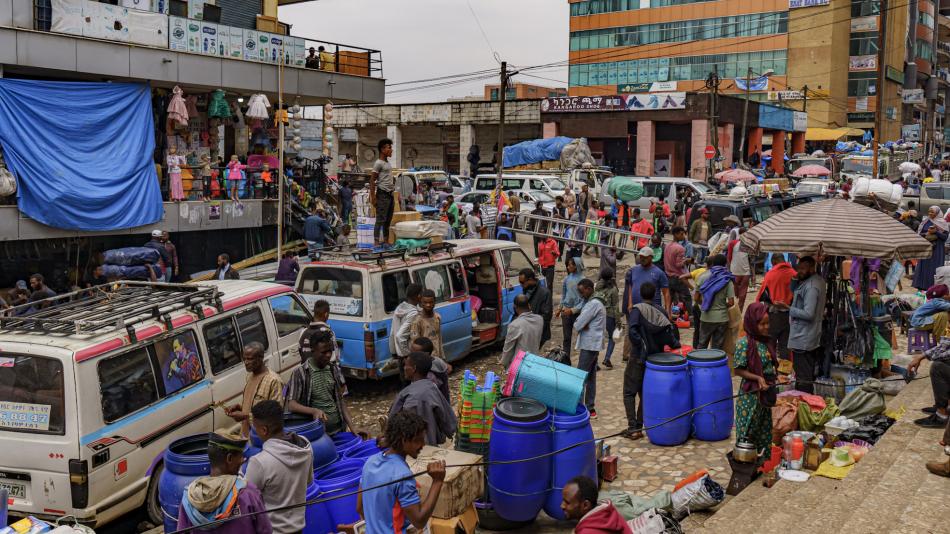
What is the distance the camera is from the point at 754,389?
→ 25.0ft

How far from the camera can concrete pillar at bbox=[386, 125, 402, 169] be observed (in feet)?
168

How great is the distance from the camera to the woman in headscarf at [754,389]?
297 inches

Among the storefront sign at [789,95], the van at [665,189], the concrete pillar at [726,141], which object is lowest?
the van at [665,189]

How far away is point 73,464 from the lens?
635cm

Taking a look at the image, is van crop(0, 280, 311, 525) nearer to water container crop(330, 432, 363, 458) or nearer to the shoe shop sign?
water container crop(330, 432, 363, 458)

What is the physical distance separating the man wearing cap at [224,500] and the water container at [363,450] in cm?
207

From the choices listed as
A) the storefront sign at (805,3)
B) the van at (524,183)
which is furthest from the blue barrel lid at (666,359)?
the storefront sign at (805,3)

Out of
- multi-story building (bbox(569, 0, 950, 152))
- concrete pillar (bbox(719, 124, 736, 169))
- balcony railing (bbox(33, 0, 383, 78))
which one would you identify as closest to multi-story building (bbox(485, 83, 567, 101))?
multi-story building (bbox(569, 0, 950, 152))

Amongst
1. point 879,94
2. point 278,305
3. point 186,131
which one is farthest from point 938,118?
point 278,305

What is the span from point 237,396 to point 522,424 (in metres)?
3.17

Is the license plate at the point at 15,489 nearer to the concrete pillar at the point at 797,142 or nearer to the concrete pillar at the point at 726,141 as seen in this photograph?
the concrete pillar at the point at 726,141

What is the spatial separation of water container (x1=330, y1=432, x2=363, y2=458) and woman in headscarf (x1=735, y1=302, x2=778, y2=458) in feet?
11.3

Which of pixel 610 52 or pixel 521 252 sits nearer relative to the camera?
pixel 521 252

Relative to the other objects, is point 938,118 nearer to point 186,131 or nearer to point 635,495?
point 186,131
